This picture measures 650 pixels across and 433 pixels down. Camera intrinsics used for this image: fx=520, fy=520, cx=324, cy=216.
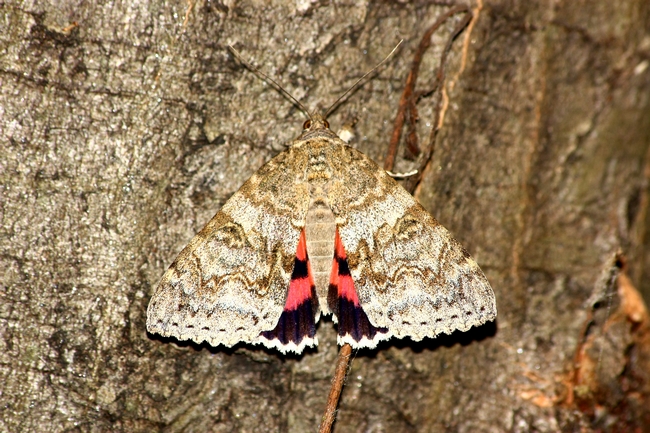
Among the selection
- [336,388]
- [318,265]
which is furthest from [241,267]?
[336,388]

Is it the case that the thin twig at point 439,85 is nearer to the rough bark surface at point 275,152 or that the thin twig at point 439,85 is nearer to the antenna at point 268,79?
the rough bark surface at point 275,152

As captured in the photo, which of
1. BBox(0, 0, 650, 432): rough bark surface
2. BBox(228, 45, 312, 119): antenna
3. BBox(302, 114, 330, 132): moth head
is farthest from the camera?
BBox(302, 114, 330, 132): moth head

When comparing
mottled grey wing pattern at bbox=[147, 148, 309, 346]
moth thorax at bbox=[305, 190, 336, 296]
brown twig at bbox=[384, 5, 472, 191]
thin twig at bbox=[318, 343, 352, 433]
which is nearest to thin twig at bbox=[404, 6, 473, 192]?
brown twig at bbox=[384, 5, 472, 191]

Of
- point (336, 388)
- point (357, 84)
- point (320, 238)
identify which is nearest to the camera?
point (336, 388)

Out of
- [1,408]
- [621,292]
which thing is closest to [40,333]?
[1,408]

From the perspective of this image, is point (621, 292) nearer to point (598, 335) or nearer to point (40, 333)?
point (598, 335)

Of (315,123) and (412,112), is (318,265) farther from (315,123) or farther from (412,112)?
(412,112)

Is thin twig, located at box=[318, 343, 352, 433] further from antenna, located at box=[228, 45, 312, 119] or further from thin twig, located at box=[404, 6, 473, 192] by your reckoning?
antenna, located at box=[228, 45, 312, 119]

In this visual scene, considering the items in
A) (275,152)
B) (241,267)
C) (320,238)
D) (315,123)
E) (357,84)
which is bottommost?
(241,267)
